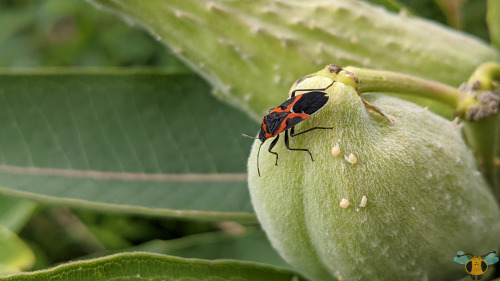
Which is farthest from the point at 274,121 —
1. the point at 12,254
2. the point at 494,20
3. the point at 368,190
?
the point at 12,254

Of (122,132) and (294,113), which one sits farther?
(122,132)

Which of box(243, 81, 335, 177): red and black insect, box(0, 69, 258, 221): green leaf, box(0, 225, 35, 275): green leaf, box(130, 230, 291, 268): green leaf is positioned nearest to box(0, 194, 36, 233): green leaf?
box(0, 225, 35, 275): green leaf

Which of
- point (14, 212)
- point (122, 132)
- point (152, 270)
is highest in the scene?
point (152, 270)

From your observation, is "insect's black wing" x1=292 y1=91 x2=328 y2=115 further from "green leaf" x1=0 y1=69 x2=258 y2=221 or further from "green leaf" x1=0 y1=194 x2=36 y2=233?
"green leaf" x1=0 y1=194 x2=36 y2=233

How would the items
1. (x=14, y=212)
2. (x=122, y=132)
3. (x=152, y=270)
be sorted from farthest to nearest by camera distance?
(x=14, y=212)
(x=122, y=132)
(x=152, y=270)

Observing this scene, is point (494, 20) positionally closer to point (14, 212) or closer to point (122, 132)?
point (122, 132)

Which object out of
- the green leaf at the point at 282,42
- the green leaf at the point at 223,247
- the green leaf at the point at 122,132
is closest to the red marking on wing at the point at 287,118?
the green leaf at the point at 282,42

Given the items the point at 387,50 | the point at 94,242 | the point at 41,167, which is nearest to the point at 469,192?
the point at 387,50
